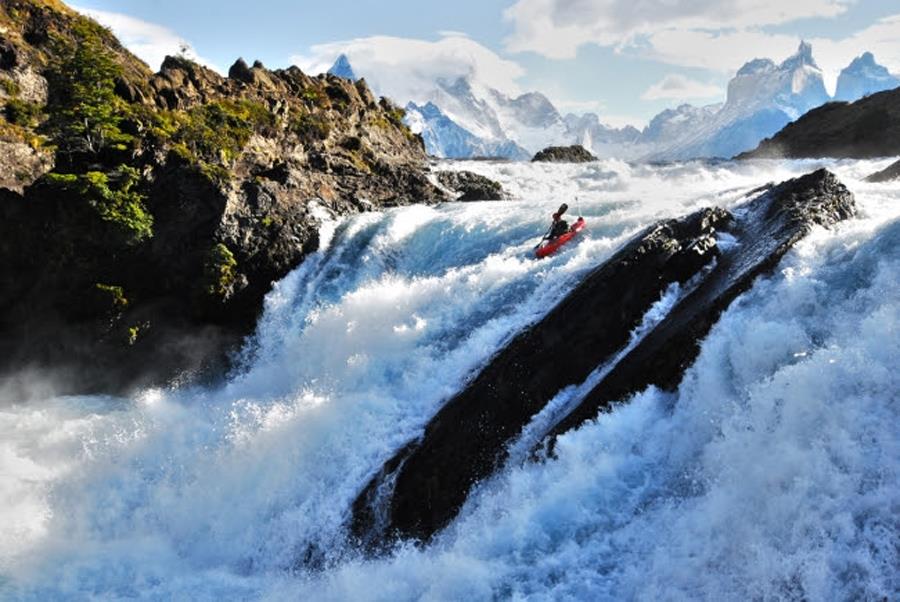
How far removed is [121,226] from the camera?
26.9m

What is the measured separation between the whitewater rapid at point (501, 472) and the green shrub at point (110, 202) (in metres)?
6.91

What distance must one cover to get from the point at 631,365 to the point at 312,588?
838 centimetres

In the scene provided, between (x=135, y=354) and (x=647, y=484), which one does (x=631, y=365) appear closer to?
(x=647, y=484)

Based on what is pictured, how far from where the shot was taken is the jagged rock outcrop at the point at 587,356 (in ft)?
41.4

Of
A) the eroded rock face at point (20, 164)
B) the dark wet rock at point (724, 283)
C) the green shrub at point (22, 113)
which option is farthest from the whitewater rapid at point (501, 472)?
the green shrub at point (22, 113)

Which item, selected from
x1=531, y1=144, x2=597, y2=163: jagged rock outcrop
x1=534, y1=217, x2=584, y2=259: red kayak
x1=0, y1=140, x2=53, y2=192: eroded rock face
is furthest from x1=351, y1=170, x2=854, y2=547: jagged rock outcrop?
x1=531, y1=144, x2=597, y2=163: jagged rock outcrop

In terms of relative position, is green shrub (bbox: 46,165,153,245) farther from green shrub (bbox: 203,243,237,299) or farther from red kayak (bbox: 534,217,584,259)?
red kayak (bbox: 534,217,584,259)

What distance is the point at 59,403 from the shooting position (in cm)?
2448

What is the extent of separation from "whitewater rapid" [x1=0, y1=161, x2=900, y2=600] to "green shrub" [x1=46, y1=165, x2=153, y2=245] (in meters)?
6.91

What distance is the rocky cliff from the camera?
86.8ft

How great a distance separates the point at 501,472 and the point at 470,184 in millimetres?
35142

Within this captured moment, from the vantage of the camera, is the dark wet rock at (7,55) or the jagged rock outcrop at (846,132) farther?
the jagged rock outcrop at (846,132)

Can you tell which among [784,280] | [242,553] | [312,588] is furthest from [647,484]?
[242,553]

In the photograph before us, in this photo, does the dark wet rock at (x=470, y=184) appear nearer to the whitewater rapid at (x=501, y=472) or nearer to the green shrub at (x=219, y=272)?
the whitewater rapid at (x=501, y=472)
